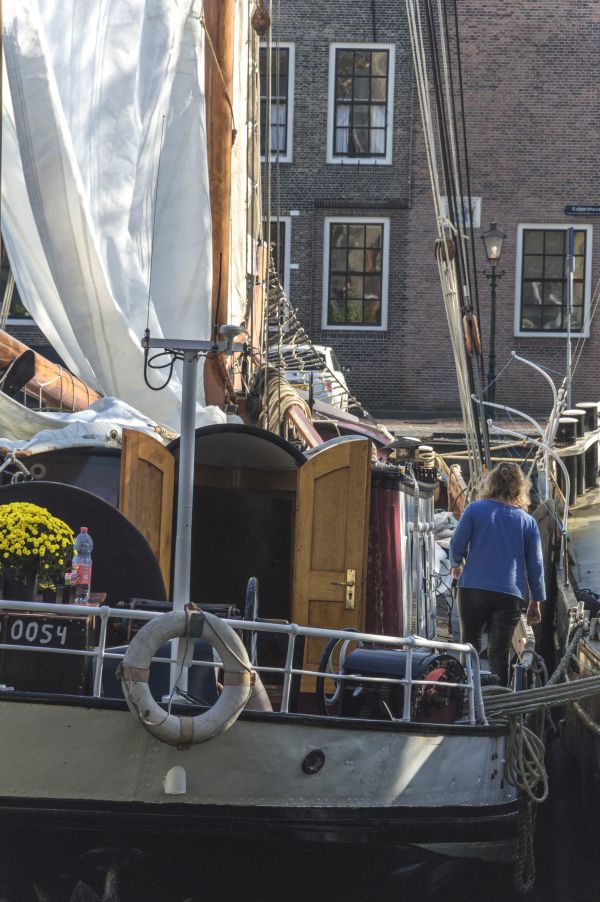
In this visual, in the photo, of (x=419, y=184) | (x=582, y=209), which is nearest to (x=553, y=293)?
(x=582, y=209)

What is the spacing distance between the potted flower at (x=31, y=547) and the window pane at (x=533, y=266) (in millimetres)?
22702

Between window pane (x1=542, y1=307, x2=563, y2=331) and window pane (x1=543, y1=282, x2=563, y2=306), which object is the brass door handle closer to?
window pane (x1=542, y1=307, x2=563, y2=331)

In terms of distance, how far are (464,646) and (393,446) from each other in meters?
2.63

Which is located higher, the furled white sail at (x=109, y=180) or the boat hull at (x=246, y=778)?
the furled white sail at (x=109, y=180)

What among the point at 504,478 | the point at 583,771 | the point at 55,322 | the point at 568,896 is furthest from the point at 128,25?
the point at 568,896

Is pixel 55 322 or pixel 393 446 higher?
pixel 55 322

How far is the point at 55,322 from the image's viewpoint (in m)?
10.5

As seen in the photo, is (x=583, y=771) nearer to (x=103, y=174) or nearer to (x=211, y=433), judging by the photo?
(x=211, y=433)

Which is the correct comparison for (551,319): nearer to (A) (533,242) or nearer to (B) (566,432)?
(A) (533,242)

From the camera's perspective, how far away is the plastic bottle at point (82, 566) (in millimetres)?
6348

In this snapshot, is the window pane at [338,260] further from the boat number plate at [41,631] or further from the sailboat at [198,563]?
the boat number plate at [41,631]

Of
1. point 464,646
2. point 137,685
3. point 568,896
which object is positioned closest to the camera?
point 137,685

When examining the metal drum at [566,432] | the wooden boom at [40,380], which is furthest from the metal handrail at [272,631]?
the metal drum at [566,432]

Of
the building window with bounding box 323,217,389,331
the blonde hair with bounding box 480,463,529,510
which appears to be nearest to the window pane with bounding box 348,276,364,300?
the building window with bounding box 323,217,389,331
